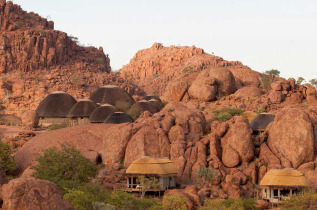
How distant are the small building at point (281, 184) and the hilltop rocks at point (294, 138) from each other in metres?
3.60

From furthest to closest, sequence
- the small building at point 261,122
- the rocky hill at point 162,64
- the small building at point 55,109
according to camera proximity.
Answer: the rocky hill at point 162,64 < the small building at point 55,109 < the small building at point 261,122

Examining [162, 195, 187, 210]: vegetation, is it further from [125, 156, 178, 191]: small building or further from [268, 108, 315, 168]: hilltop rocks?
[268, 108, 315, 168]: hilltop rocks

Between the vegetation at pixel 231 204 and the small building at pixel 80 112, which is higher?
the small building at pixel 80 112

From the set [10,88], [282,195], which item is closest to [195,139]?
[282,195]

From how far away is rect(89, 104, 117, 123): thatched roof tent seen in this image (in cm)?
5338

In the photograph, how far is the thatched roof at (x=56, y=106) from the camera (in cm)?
6109

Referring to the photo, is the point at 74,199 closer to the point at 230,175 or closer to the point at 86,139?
the point at 230,175

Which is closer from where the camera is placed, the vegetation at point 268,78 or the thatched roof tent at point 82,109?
the thatched roof tent at point 82,109

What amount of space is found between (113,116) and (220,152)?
12.9 meters

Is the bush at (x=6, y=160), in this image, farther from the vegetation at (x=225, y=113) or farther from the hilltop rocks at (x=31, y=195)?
the hilltop rocks at (x=31, y=195)

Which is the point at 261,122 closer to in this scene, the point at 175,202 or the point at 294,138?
the point at 294,138

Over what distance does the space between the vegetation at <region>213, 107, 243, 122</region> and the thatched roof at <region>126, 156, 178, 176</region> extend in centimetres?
1351

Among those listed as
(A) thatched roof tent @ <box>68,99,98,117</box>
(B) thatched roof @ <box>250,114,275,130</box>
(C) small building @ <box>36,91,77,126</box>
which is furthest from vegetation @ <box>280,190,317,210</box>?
(C) small building @ <box>36,91,77,126</box>

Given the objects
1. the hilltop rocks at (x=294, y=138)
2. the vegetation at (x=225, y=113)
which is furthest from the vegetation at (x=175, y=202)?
the vegetation at (x=225, y=113)
